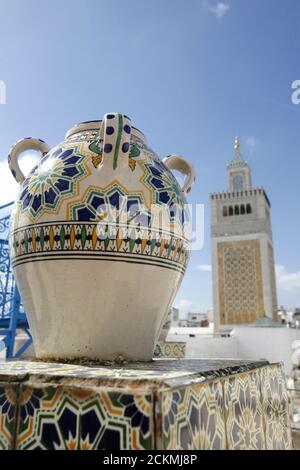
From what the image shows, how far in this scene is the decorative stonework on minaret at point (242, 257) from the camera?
750 inches

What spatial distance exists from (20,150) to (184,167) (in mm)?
773

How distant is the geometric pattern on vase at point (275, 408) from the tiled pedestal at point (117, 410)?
33 cm

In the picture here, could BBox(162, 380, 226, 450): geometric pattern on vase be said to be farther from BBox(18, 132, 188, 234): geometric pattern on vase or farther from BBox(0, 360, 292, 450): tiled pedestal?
BBox(18, 132, 188, 234): geometric pattern on vase

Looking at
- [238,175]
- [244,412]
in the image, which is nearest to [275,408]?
[244,412]

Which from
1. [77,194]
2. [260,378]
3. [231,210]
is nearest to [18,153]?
[77,194]

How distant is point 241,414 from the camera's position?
3.85ft

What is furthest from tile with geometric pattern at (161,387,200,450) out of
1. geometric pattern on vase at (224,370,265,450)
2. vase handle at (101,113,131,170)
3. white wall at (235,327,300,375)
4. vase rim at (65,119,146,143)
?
white wall at (235,327,300,375)

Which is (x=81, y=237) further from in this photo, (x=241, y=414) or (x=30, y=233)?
(x=241, y=414)

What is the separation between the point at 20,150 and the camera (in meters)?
1.74

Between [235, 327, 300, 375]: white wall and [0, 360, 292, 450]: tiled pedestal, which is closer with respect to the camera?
[0, 360, 292, 450]: tiled pedestal

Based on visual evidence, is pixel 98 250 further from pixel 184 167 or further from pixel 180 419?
pixel 184 167

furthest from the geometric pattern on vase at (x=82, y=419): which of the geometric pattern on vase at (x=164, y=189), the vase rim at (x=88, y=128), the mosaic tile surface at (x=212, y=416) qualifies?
the vase rim at (x=88, y=128)

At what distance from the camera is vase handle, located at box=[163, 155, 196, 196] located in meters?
1.83

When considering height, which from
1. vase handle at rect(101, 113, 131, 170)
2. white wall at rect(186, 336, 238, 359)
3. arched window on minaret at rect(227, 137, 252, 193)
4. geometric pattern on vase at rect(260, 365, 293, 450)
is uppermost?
arched window on minaret at rect(227, 137, 252, 193)
